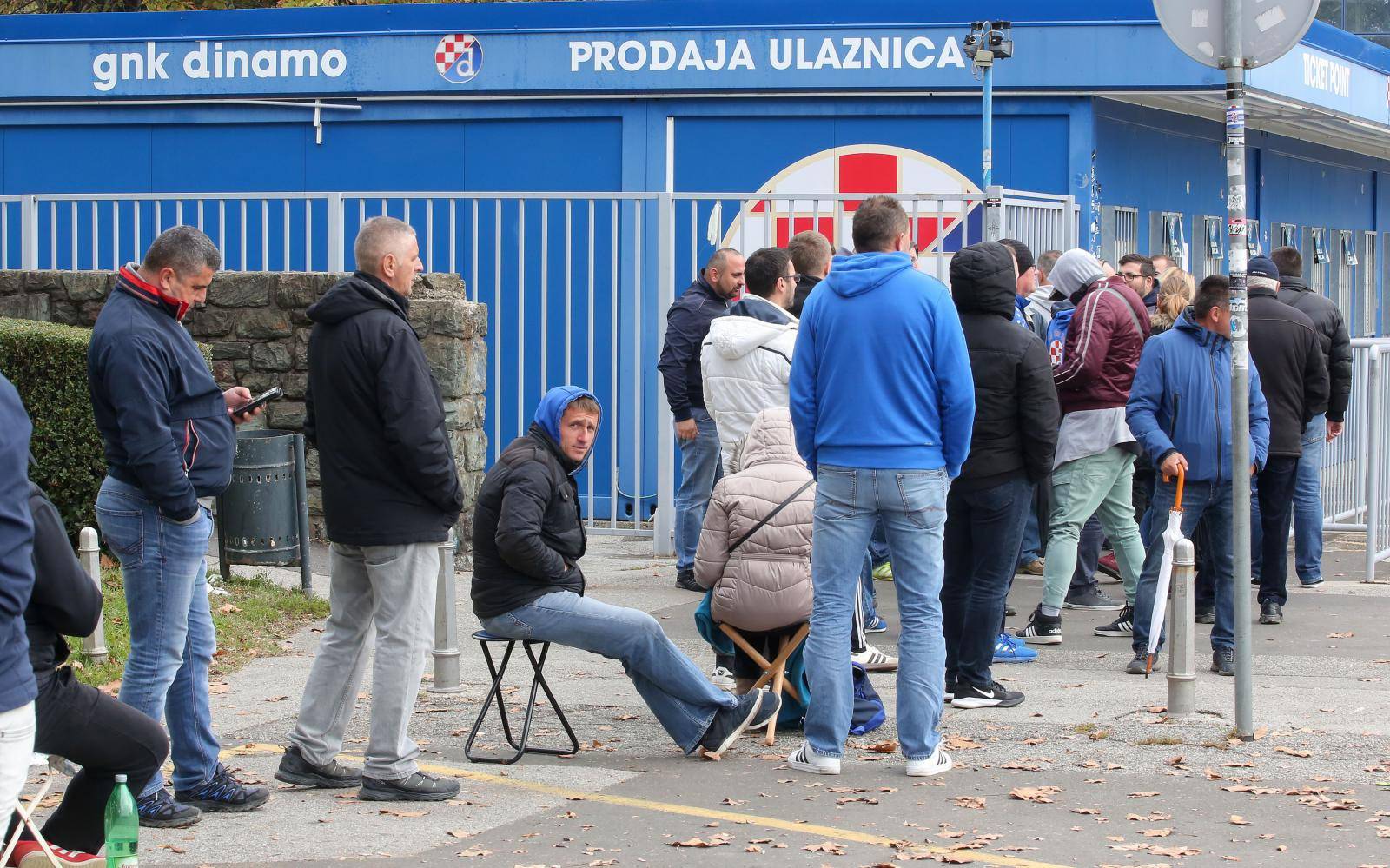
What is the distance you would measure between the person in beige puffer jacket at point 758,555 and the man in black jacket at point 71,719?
246 centimetres

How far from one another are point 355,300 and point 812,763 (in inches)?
91.9

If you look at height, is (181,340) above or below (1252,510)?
above

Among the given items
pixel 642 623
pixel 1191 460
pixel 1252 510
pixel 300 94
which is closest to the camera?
pixel 642 623

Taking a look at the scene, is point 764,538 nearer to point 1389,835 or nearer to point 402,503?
point 402,503

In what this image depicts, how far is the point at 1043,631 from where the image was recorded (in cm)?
922

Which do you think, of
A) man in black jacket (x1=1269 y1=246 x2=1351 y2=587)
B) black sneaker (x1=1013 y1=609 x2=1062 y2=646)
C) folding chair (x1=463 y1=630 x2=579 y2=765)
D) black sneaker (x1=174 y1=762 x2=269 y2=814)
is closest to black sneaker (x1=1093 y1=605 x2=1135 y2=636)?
black sneaker (x1=1013 y1=609 x2=1062 y2=646)

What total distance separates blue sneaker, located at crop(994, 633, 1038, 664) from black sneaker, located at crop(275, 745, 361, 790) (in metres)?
3.63

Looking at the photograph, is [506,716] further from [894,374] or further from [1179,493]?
[1179,493]

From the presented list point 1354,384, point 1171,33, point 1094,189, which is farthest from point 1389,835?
point 1094,189

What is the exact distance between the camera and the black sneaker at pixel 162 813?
5.77 meters

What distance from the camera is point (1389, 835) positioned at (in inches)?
226

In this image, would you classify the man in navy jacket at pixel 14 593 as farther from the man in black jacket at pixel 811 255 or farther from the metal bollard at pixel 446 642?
the man in black jacket at pixel 811 255

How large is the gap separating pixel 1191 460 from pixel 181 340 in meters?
4.75

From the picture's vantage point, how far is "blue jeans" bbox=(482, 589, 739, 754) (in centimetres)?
652
